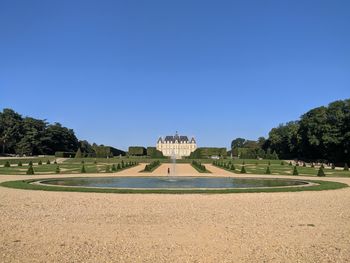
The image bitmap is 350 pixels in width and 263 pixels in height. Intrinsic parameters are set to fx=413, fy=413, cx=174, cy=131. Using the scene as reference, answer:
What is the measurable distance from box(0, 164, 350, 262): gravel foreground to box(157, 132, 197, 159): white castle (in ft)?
342

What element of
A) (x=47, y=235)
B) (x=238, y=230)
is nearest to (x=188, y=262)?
(x=238, y=230)

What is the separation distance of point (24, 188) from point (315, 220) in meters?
11.7

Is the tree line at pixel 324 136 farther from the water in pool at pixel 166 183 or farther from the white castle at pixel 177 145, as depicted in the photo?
the white castle at pixel 177 145

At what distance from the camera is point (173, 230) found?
7.87 meters

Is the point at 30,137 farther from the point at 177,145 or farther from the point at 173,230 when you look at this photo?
the point at 173,230

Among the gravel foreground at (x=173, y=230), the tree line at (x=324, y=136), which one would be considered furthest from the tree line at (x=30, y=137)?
the gravel foreground at (x=173, y=230)

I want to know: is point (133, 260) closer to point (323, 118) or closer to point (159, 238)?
point (159, 238)

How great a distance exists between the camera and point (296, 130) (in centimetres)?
6794

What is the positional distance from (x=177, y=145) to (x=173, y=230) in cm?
11009

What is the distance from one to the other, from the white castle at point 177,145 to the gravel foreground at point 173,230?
104230mm

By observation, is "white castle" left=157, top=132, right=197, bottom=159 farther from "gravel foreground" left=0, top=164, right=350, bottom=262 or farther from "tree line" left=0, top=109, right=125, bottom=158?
"gravel foreground" left=0, top=164, right=350, bottom=262

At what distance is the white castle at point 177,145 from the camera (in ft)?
384

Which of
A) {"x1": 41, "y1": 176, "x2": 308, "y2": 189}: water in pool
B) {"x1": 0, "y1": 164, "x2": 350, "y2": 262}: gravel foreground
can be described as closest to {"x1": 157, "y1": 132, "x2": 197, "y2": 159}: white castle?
{"x1": 41, "y1": 176, "x2": 308, "y2": 189}: water in pool

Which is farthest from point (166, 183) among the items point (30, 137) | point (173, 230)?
point (30, 137)
